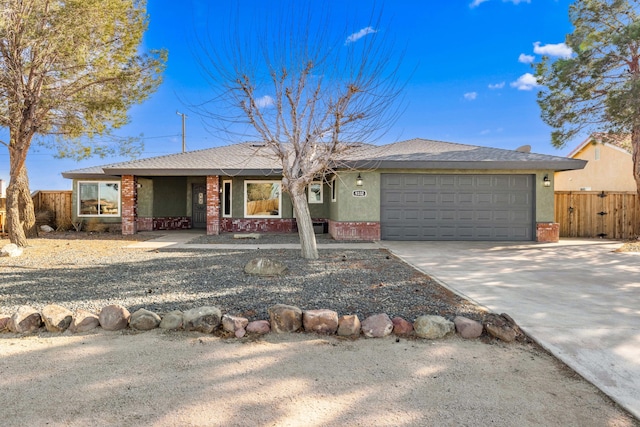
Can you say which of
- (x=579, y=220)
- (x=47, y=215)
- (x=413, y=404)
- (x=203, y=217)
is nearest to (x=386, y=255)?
(x=413, y=404)

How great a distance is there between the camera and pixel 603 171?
17703 millimetres

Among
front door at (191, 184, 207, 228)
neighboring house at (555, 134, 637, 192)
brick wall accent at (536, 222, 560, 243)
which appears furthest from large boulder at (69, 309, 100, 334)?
neighboring house at (555, 134, 637, 192)

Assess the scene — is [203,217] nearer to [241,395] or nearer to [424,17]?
[424,17]

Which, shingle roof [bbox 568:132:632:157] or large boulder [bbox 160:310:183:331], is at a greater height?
shingle roof [bbox 568:132:632:157]

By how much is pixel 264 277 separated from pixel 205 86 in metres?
4.33

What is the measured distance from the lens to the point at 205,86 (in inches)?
299

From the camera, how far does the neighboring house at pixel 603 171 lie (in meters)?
16.2

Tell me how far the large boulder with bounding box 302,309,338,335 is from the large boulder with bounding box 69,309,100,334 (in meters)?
2.23

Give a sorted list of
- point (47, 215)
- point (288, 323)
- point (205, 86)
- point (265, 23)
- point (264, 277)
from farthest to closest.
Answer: point (47, 215) → point (205, 86) → point (265, 23) → point (264, 277) → point (288, 323)

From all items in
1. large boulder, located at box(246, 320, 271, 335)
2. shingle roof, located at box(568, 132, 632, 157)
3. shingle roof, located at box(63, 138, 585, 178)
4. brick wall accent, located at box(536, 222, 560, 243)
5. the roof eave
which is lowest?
large boulder, located at box(246, 320, 271, 335)

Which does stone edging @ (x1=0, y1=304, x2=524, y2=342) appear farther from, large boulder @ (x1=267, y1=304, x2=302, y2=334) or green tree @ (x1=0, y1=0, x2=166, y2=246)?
green tree @ (x1=0, y1=0, x2=166, y2=246)

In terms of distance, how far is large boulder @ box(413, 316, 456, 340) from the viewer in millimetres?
3582

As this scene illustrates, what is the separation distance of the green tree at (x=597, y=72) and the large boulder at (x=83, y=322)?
43.4 ft

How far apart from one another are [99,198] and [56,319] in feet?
45.9
